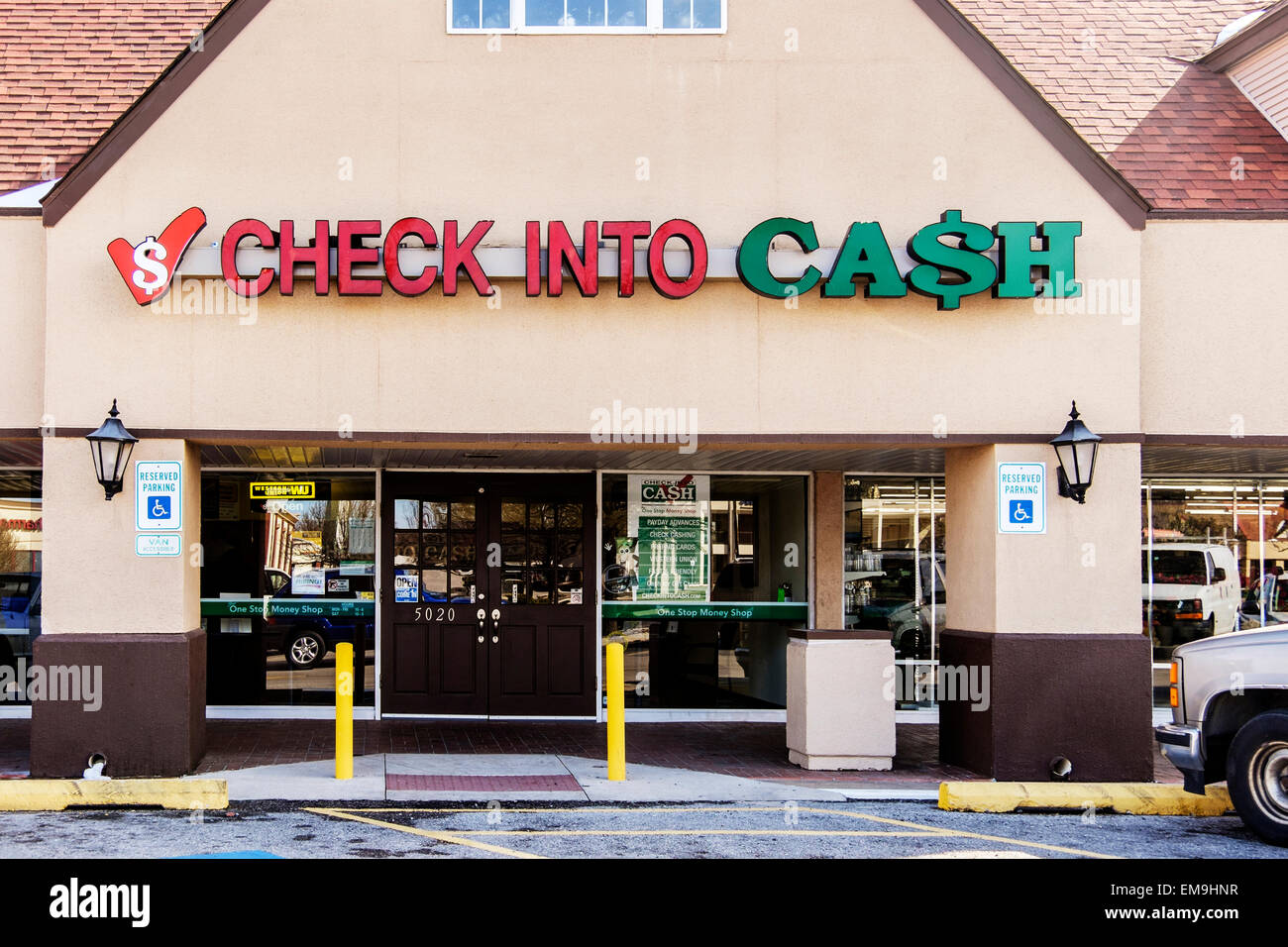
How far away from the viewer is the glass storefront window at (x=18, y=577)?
48.6 ft

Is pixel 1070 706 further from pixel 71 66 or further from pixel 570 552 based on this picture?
pixel 71 66

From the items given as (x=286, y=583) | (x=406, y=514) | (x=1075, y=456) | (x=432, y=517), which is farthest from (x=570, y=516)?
(x=1075, y=456)

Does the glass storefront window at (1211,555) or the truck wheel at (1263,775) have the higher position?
the glass storefront window at (1211,555)

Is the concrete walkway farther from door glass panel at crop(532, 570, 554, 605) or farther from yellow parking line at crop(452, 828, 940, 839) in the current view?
door glass panel at crop(532, 570, 554, 605)

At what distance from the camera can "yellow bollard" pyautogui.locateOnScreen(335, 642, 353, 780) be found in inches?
431

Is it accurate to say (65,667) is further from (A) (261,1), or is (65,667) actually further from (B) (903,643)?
(B) (903,643)

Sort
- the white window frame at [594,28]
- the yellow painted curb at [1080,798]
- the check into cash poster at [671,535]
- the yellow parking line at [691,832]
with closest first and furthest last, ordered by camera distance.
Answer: the yellow parking line at [691,832] < the yellow painted curb at [1080,798] < the white window frame at [594,28] < the check into cash poster at [671,535]

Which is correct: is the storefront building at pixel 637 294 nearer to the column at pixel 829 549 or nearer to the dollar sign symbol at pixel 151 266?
the dollar sign symbol at pixel 151 266

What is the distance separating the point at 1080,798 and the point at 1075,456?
2903mm

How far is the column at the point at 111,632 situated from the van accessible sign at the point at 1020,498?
714 centimetres

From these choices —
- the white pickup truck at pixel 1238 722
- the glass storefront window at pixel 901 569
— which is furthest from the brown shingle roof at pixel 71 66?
the white pickup truck at pixel 1238 722

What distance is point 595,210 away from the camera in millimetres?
11594

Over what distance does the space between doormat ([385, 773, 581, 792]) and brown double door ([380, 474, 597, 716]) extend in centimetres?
347
